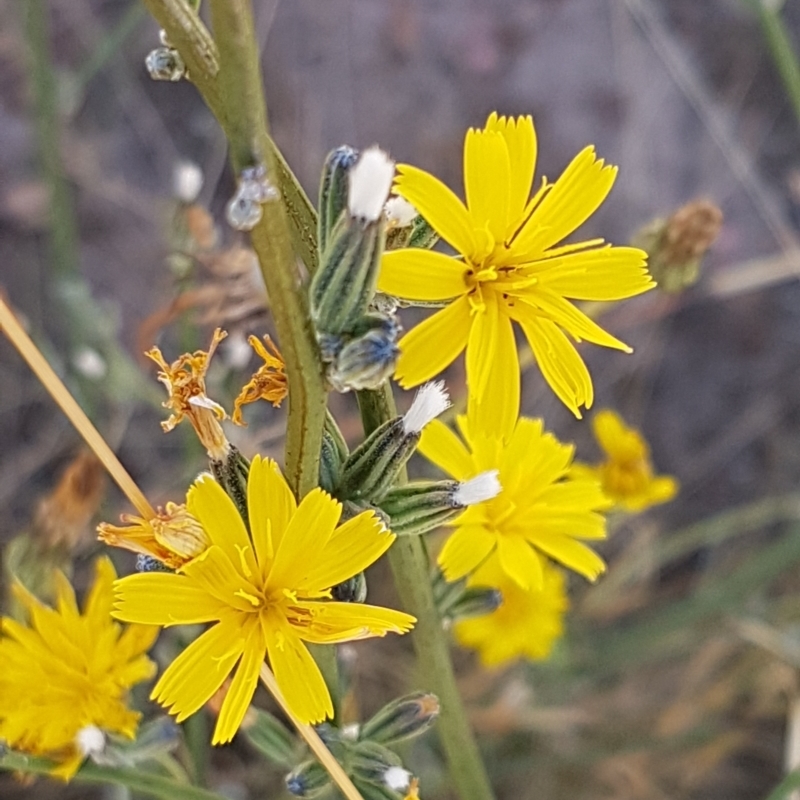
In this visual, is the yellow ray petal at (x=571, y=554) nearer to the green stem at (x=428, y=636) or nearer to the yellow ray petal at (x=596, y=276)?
the green stem at (x=428, y=636)

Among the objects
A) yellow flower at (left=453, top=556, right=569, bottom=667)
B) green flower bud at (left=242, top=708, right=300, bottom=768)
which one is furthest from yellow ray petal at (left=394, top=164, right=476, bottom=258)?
yellow flower at (left=453, top=556, right=569, bottom=667)

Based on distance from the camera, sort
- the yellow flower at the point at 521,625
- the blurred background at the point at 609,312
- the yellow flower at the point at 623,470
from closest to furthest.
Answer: the yellow flower at the point at 623,470
the yellow flower at the point at 521,625
the blurred background at the point at 609,312

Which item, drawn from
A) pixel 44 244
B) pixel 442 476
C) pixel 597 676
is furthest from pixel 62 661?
pixel 44 244

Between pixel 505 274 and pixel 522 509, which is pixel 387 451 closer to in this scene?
pixel 505 274

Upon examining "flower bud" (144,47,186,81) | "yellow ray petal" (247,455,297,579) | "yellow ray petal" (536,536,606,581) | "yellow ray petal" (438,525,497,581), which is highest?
"flower bud" (144,47,186,81)

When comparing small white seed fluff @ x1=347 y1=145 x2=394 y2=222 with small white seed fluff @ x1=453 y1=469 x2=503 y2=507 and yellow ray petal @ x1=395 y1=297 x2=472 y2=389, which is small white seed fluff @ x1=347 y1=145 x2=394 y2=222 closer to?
yellow ray petal @ x1=395 y1=297 x2=472 y2=389

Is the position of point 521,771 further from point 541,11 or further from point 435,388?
point 541,11

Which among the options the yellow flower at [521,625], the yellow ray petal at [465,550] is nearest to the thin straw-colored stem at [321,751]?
the yellow ray petal at [465,550]
